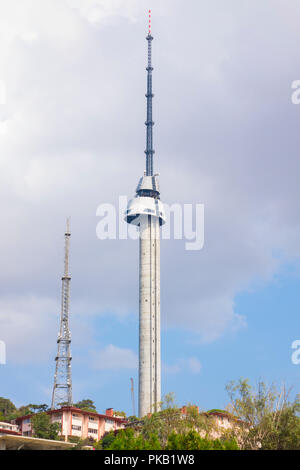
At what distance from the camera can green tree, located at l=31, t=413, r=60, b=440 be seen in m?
123

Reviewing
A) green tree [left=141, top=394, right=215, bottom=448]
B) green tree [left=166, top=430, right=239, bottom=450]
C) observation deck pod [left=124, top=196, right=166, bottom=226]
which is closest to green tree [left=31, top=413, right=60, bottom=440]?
green tree [left=141, top=394, right=215, bottom=448]

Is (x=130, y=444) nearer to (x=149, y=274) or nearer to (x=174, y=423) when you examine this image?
(x=174, y=423)

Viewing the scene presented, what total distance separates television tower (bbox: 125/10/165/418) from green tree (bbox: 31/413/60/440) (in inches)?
1229

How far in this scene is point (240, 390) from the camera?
83750 mm

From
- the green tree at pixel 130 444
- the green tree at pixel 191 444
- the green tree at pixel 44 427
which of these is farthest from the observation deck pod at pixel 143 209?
the green tree at pixel 130 444

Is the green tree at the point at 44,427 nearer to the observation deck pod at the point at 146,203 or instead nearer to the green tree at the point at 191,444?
the observation deck pod at the point at 146,203

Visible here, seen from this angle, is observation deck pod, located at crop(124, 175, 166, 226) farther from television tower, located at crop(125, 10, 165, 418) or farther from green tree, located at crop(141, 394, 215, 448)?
green tree, located at crop(141, 394, 215, 448)

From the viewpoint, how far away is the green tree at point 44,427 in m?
123

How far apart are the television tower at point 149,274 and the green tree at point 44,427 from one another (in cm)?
3120

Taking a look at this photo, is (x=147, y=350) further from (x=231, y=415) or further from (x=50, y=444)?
(x=50, y=444)

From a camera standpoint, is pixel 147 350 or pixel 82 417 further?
pixel 147 350
